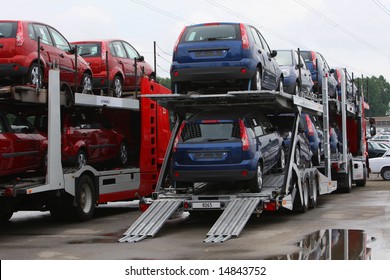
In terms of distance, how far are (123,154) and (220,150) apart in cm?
467

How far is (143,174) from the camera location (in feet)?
56.5

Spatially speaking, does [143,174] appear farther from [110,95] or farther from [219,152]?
[219,152]

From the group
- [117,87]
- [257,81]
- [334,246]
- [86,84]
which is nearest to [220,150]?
[257,81]

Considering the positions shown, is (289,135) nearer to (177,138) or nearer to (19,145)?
(177,138)

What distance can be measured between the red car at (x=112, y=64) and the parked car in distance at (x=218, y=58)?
3134mm

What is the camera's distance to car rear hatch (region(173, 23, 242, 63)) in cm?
1348

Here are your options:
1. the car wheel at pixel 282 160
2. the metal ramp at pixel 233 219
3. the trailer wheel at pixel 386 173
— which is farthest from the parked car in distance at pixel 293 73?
the trailer wheel at pixel 386 173

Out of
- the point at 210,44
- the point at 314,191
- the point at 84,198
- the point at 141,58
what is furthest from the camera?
the point at 141,58

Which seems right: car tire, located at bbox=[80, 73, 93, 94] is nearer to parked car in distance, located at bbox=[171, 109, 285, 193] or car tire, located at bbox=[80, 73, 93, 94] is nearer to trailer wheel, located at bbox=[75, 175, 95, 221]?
trailer wheel, located at bbox=[75, 175, 95, 221]

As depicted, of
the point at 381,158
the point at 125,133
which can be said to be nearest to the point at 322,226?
the point at 125,133

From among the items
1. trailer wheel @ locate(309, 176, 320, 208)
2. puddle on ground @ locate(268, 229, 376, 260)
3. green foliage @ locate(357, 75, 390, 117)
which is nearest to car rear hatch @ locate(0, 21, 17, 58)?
puddle on ground @ locate(268, 229, 376, 260)

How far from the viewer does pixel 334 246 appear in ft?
34.9

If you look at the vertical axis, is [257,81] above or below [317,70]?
below

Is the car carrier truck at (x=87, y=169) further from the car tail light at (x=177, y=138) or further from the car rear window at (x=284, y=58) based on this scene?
the car rear window at (x=284, y=58)
